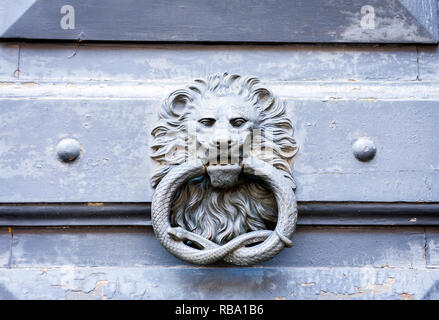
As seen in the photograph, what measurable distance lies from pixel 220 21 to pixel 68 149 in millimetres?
489

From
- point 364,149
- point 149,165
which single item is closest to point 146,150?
point 149,165

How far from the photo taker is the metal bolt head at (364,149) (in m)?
1.51

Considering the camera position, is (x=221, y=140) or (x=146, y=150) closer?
(x=221, y=140)

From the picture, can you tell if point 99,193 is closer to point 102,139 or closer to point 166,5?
point 102,139

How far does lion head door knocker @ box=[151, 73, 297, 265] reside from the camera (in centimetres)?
140

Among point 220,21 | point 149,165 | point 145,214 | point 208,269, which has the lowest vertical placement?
point 208,269

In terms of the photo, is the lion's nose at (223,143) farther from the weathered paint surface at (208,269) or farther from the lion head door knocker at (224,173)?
the weathered paint surface at (208,269)

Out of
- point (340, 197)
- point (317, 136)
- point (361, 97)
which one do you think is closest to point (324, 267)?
point (340, 197)

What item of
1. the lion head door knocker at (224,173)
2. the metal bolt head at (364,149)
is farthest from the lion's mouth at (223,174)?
the metal bolt head at (364,149)

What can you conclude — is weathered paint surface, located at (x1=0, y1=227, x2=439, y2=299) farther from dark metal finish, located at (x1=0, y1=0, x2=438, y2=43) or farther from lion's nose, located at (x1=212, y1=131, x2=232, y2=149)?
dark metal finish, located at (x1=0, y1=0, x2=438, y2=43)

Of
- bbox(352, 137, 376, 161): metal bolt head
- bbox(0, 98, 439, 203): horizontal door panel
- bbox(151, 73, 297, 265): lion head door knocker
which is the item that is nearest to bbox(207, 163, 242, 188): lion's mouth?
bbox(151, 73, 297, 265): lion head door knocker

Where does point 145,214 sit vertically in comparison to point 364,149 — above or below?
below

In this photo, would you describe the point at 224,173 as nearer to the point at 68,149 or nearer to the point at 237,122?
the point at 237,122

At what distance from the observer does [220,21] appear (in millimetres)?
1573
